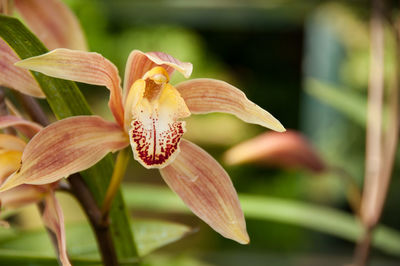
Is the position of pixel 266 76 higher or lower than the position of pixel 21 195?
lower

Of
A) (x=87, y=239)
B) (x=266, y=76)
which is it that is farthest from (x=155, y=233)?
(x=266, y=76)

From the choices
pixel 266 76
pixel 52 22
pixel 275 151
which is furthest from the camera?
pixel 266 76

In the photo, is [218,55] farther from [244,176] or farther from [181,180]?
[181,180]

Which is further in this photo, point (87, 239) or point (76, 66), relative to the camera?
point (87, 239)

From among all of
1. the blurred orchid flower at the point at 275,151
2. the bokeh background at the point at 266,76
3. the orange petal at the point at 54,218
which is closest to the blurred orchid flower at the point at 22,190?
the orange petal at the point at 54,218

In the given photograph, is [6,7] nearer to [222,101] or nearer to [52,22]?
[52,22]

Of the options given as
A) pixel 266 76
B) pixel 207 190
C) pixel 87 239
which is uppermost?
pixel 207 190

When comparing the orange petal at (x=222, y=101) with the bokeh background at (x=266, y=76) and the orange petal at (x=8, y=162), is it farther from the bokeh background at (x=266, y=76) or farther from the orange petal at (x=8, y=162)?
the bokeh background at (x=266, y=76)
